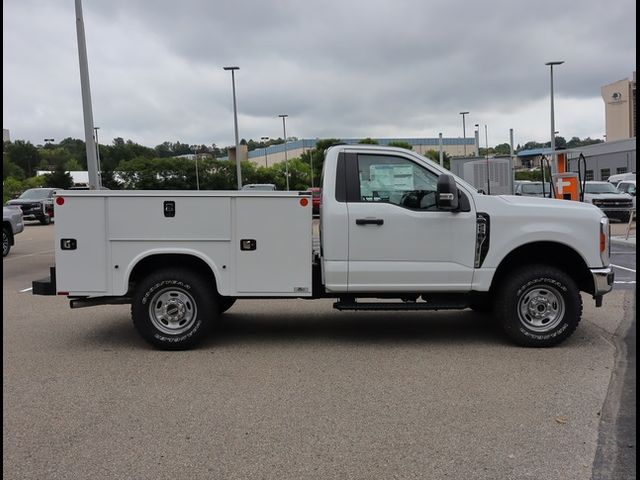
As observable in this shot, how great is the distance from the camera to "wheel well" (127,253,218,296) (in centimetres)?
671

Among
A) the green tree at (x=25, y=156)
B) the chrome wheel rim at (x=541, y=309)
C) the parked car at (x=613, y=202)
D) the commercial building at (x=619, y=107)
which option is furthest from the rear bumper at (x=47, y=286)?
the green tree at (x=25, y=156)

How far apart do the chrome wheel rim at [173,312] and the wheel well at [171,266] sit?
0.30 m

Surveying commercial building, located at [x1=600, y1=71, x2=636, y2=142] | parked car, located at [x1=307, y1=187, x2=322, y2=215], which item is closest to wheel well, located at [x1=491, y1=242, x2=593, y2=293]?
parked car, located at [x1=307, y1=187, x2=322, y2=215]

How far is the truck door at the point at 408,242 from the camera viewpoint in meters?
6.50

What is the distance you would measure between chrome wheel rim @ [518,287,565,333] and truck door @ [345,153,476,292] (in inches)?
26.0

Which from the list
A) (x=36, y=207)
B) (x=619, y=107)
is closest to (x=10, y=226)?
(x=36, y=207)

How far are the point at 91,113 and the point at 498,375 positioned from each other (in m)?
12.7

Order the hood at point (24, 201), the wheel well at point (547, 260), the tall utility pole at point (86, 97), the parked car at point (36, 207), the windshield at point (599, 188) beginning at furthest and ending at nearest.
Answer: the hood at point (24, 201) → the parked car at point (36, 207) → the windshield at point (599, 188) → the tall utility pole at point (86, 97) → the wheel well at point (547, 260)

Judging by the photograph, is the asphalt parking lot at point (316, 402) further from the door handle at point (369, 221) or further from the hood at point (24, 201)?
the hood at point (24, 201)

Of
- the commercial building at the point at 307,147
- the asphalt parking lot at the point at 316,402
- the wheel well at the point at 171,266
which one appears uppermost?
the commercial building at the point at 307,147

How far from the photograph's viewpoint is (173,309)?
21.9 feet

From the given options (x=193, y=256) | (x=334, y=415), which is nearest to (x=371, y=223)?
(x=193, y=256)

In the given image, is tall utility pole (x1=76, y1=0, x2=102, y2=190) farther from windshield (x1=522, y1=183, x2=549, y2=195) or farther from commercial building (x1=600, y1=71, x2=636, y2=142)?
commercial building (x1=600, y1=71, x2=636, y2=142)

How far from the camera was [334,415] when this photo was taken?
4.71m
